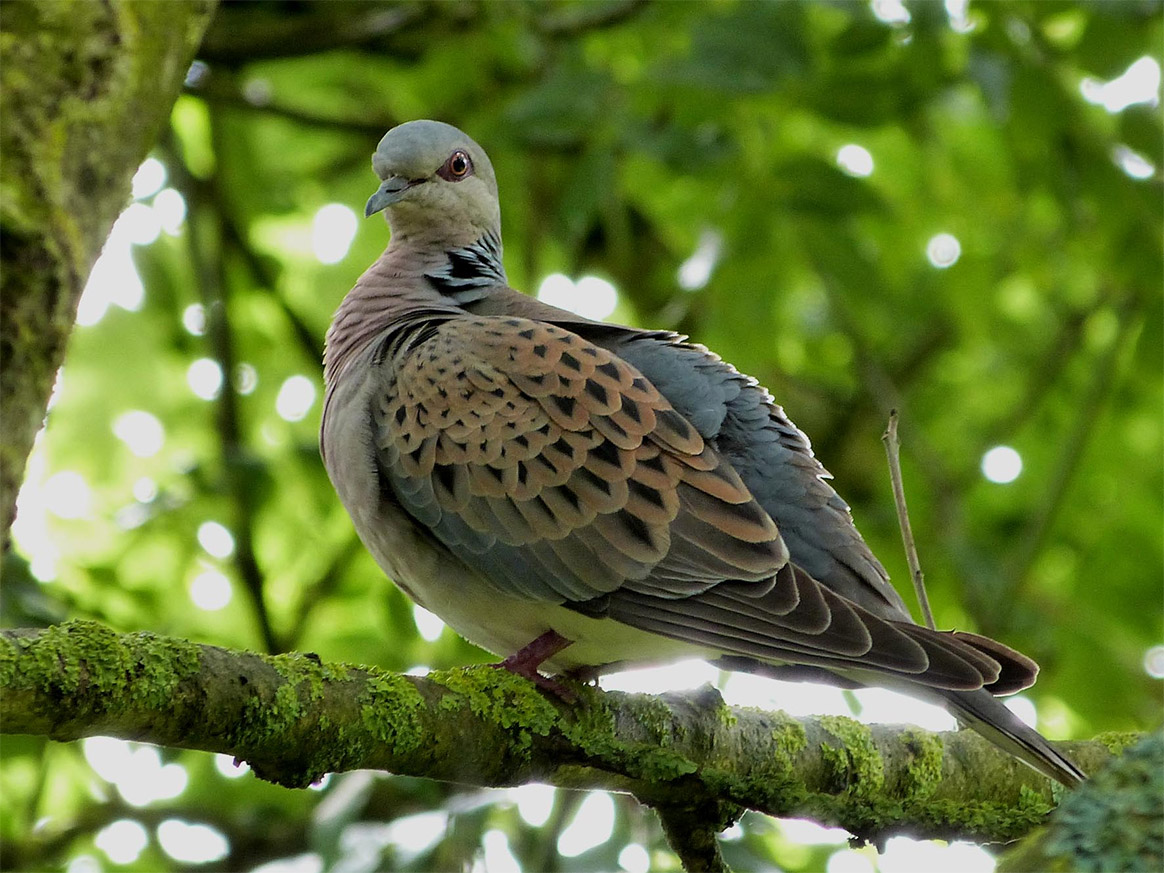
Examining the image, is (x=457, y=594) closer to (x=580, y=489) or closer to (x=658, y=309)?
(x=580, y=489)

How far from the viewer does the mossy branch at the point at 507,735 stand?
177cm

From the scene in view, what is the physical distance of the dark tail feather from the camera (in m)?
2.38

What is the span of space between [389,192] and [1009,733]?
2.01 meters

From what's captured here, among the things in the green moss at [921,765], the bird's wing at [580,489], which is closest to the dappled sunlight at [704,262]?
the bird's wing at [580,489]

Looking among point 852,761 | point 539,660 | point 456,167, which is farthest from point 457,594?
point 456,167

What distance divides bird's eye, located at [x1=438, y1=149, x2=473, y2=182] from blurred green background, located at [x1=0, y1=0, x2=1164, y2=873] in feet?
0.64

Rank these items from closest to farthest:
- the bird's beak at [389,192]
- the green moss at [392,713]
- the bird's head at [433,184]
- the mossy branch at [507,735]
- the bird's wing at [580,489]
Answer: the mossy branch at [507,735], the green moss at [392,713], the bird's wing at [580,489], the bird's beak at [389,192], the bird's head at [433,184]

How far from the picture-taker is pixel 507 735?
231cm

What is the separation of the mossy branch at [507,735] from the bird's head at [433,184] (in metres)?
1.57

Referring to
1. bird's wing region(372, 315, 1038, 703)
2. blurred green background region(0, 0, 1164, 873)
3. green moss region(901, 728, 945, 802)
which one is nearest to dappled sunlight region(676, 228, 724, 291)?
blurred green background region(0, 0, 1164, 873)

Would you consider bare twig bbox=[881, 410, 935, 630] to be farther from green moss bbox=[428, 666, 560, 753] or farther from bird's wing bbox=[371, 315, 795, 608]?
green moss bbox=[428, 666, 560, 753]

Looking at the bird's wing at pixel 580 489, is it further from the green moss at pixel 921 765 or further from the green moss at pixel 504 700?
the green moss at pixel 504 700

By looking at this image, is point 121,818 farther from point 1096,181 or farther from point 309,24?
point 1096,181

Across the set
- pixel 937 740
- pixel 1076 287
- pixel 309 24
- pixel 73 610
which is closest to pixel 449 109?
pixel 309 24
